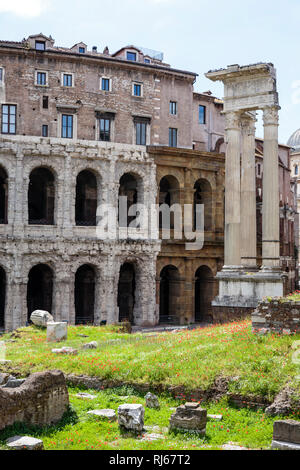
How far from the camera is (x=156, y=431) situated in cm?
1155

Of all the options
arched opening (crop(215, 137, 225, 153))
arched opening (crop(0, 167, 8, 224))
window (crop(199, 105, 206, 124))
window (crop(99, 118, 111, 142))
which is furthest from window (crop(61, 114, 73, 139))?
arched opening (crop(215, 137, 225, 153))

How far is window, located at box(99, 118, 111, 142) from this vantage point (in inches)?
1320

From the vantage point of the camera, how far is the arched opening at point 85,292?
34.8m

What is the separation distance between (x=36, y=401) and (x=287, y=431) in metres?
5.25

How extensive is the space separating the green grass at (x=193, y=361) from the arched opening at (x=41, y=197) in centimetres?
1415

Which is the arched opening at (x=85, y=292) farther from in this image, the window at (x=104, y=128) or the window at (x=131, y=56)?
the window at (x=131, y=56)

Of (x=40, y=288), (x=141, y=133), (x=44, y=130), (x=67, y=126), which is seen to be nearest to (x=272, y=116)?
(x=141, y=133)

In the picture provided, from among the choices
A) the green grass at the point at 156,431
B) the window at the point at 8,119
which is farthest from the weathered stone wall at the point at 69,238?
the green grass at the point at 156,431

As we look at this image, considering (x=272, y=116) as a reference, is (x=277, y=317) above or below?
below

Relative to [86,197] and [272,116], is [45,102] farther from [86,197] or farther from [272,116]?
[272,116]

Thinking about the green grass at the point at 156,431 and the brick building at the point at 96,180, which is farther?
the brick building at the point at 96,180

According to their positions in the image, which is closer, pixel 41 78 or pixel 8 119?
pixel 8 119

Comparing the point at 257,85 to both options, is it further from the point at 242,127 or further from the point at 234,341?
the point at 234,341
